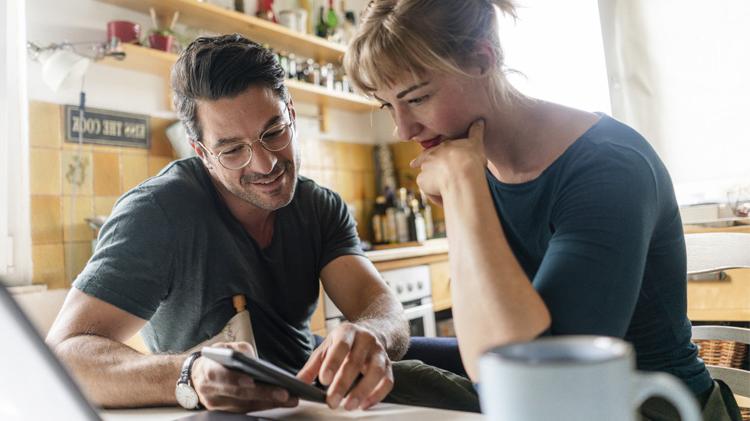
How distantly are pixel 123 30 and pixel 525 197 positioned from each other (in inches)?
76.0

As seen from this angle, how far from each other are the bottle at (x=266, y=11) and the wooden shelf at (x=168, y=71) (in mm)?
332

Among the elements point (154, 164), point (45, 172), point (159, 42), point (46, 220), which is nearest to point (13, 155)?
point (45, 172)

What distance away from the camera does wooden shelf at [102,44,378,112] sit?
7.87 feet

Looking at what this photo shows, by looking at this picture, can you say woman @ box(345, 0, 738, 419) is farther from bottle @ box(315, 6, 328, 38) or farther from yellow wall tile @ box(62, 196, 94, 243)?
bottle @ box(315, 6, 328, 38)

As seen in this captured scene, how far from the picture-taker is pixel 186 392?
83 cm

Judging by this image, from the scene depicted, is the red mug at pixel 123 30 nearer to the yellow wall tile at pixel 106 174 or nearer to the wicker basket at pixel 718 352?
the yellow wall tile at pixel 106 174

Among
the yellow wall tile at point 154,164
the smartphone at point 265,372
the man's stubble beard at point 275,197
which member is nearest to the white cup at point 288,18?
the yellow wall tile at point 154,164

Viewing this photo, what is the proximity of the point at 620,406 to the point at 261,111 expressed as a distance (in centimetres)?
114

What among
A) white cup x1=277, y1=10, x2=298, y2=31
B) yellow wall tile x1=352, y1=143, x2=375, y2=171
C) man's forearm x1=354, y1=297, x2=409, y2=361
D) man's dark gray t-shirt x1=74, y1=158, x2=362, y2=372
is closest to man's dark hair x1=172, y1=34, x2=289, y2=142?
man's dark gray t-shirt x1=74, y1=158, x2=362, y2=372

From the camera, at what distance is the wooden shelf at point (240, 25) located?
2.56 meters

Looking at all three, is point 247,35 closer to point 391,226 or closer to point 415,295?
point 391,226

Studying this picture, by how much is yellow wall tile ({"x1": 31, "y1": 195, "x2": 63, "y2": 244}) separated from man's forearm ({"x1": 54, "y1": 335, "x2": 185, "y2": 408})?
1386mm

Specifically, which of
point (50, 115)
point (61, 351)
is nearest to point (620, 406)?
point (61, 351)

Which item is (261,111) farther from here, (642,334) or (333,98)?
(333,98)
